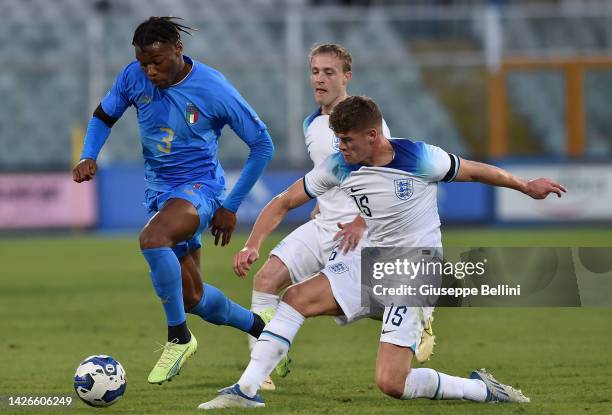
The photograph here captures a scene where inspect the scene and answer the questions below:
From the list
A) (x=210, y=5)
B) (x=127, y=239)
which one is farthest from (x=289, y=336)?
(x=210, y=5)

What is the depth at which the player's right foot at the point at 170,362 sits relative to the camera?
701 cm

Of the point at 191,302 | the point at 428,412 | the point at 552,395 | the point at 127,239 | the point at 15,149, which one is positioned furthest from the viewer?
the point at 15,149

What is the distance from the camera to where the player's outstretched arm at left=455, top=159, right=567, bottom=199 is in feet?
20.3

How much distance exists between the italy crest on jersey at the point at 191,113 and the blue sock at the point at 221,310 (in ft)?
3.53

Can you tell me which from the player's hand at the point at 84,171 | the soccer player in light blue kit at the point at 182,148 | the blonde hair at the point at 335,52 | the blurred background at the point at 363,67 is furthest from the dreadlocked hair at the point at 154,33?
the blurred background at the point at 363,67

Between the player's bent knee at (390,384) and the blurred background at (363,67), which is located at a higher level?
the blurred background at (363,67)

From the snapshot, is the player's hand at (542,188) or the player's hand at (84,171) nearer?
the player's hand at (542,188)

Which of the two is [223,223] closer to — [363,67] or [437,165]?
[437,165]

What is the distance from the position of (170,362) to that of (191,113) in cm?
156

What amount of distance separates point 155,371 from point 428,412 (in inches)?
64.9

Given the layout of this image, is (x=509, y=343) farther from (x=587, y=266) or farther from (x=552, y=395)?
(x=587, y=266)

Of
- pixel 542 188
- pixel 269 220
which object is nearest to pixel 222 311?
pixel 269 220

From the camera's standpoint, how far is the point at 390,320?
255 inches

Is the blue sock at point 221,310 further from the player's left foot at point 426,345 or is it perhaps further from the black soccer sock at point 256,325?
the player's left foot at point 426,345
